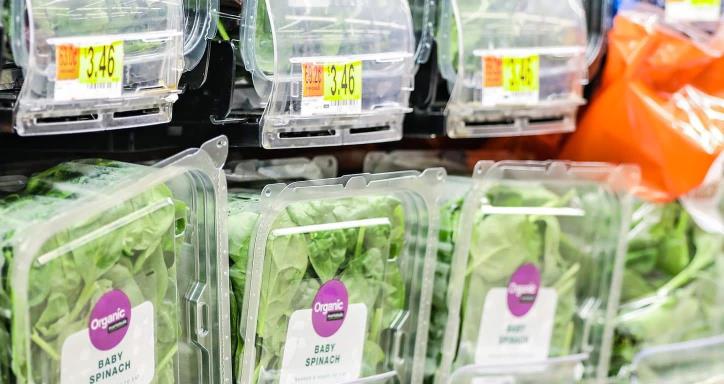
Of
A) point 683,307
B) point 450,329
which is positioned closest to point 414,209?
point 450,329

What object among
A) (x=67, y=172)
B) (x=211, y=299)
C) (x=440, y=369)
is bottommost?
(x=440, y=369)

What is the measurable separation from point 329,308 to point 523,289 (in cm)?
43

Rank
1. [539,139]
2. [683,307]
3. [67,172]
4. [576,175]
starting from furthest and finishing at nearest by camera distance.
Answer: [539,139] < [683,307] < [576,175] < [67,172]

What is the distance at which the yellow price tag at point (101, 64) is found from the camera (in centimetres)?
110

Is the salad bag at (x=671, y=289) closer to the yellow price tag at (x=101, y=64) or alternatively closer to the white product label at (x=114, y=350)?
the white product label at (x=114, y=350)

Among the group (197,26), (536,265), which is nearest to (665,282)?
(536,265)

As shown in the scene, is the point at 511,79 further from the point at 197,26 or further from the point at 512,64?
the point at 197,26

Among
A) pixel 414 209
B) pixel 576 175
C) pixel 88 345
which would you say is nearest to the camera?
pixel 88 345

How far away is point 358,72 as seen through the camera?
139 cm

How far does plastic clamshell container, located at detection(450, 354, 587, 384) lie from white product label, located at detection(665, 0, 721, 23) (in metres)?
0.70

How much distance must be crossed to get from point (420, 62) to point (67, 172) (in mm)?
619

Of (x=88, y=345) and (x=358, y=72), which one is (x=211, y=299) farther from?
(x=358, y=72)

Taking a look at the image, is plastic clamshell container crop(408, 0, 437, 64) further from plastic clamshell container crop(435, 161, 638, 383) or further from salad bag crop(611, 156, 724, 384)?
salad bag crop(611, 156, 724, 384)

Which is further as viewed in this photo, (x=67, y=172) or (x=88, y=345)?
(x=67, y=172)
